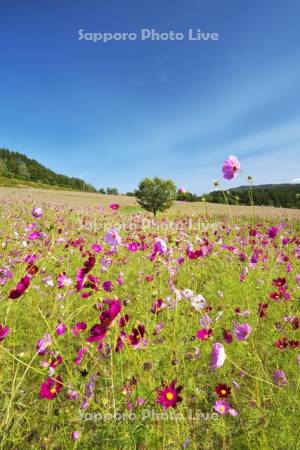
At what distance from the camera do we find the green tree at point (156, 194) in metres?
19.3

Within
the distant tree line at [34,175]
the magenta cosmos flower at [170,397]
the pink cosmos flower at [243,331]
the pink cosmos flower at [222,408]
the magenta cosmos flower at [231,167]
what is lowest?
the pink cosmos flower at [222,408]

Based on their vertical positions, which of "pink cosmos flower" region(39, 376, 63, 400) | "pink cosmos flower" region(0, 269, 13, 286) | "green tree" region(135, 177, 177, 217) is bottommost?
"pink cosmos flower" region(39, 376, 63, 400)

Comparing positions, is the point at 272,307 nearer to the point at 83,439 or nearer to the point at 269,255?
the point at 269,255

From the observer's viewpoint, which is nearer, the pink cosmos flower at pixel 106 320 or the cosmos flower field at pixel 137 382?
the pink cosmos flower at pixel 106 320

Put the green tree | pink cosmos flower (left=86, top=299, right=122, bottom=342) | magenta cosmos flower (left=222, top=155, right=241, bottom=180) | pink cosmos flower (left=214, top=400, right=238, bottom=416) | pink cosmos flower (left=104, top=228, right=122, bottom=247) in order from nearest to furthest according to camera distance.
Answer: pink cosmos flower (left=86, top=299, right=122, bottom=342), pink cosmos flower (left=214, top=400, right=238, bottom=416), pink cosmos flower (left=104, top=228, right=122, bottom=247), magenta cosmos flower (left=222, top=155, right=241, bottom=180), the green tree

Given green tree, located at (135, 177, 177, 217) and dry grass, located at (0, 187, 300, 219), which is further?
green tree, located at (135, 177, 177, 217)

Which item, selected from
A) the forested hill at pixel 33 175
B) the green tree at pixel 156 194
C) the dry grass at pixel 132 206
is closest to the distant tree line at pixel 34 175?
the forested hill at pixel 33 175

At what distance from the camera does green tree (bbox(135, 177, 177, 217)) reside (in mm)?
19297

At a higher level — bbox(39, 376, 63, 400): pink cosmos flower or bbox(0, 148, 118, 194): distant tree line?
bbox(0, 148, 118, 194): distant tree line

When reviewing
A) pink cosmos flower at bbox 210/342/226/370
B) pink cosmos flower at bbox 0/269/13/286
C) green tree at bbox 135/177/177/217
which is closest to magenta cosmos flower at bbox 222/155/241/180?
pink cosmos flower at bbox 210/342/226/370

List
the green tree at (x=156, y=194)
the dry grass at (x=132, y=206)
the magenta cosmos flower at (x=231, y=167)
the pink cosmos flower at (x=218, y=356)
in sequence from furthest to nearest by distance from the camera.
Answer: the green tree at (x=156, y=194) → the dry grass at (x=132, y=206) → the magenta cosmos flower at (x=231, y=167) → the pink cosmos flower at (x=218, y=356)

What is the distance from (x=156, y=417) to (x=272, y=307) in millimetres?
2067

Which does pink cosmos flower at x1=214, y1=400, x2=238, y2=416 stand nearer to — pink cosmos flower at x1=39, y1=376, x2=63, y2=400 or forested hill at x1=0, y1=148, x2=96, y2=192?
pink cosmos flower at x1=39, y1=376, x2=63, y2=400

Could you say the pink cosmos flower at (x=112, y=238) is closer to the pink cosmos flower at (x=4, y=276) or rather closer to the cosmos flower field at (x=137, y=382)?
the cosmos flower field at (x=137, y=382)
